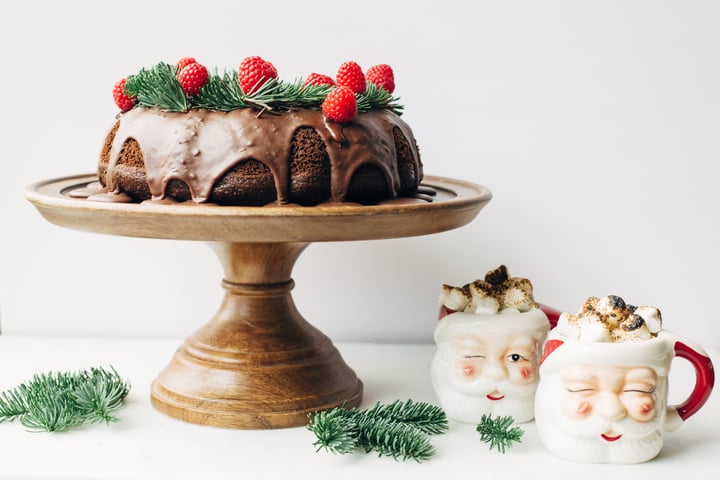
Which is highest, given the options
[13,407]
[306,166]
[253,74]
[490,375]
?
[253,74]

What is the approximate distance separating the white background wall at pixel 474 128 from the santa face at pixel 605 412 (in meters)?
0.58

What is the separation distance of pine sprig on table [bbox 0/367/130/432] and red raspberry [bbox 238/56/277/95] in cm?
46

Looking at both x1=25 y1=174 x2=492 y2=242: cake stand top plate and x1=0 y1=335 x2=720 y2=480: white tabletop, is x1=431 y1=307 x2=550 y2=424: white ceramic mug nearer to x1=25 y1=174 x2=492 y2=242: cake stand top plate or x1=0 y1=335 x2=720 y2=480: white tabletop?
x1=0 y1=335 x2=720 y2=480: white tabletop

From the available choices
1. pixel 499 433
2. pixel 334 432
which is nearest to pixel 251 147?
pixel 334 432

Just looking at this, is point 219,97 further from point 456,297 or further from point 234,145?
point 456,297

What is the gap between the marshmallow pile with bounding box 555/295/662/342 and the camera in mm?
1051

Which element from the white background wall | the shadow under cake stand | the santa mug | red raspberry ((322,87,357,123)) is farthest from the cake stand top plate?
the white background wall

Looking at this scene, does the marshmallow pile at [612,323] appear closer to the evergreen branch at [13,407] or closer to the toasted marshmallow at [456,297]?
the toasted marshmallow at [456,297]

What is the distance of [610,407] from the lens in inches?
40.9

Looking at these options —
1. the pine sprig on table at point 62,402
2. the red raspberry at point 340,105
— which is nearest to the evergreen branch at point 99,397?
the pine sprig on table at point 62,402

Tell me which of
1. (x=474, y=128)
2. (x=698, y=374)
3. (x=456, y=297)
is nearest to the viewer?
(x=698, y=374)

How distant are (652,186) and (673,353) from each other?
0.59 metres

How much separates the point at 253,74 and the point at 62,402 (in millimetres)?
510

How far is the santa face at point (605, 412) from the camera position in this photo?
40.9 inches
